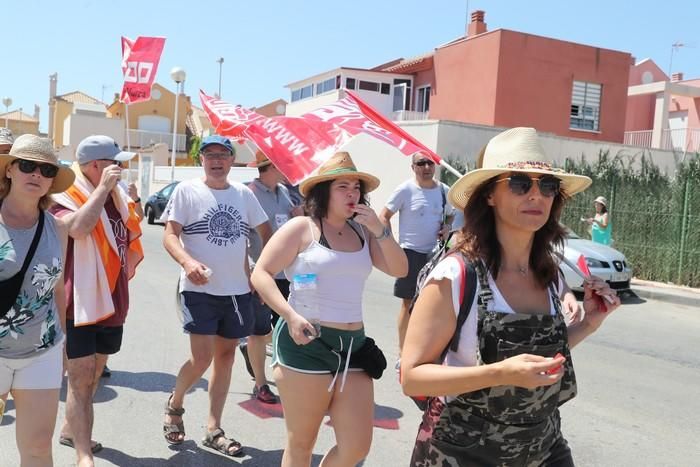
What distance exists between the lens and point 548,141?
19547mm

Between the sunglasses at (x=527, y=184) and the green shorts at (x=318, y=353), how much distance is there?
1.26 metres

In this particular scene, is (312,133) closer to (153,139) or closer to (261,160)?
(261,160)

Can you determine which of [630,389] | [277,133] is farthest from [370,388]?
[630,389]

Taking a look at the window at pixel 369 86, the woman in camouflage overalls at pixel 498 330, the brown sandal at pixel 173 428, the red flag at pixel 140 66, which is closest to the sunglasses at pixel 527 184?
the woman in camouflage overalls at pixel 498 330

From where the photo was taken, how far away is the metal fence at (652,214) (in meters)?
13.2

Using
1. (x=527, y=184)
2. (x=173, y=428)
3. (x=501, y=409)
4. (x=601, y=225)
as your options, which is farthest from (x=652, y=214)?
(x=501, y=409)

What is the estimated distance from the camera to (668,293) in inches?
482

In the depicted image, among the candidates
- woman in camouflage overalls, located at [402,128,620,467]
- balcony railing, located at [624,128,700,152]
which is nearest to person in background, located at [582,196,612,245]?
woman in camouflage overalls, located at [402,128,620,467]

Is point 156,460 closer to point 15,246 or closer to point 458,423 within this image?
point 15,246

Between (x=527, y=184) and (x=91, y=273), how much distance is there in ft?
8.99

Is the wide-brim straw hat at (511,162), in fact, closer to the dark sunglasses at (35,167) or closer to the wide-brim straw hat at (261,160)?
the dark sunglasses at (35,167)

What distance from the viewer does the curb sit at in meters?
11.8

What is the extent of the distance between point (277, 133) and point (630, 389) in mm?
3879

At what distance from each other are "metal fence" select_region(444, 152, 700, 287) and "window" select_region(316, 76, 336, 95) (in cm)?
2454
